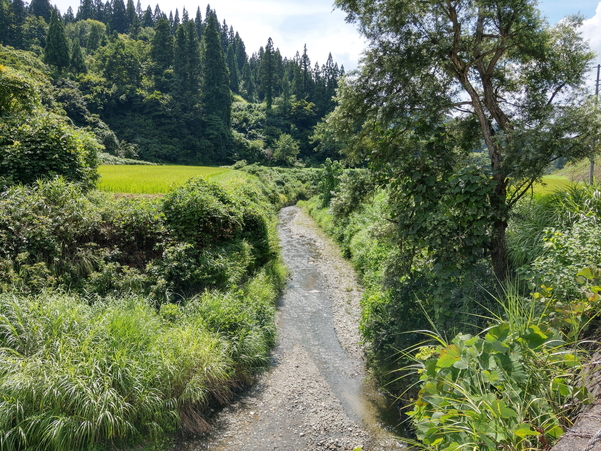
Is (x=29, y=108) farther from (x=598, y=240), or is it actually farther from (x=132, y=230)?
(x=598, y=240)

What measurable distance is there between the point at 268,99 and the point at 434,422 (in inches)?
3171

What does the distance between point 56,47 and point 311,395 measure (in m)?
69.2

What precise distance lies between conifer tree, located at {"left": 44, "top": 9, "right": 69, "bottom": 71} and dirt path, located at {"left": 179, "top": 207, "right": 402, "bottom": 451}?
6414cm

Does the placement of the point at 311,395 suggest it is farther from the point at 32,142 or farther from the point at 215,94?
the point at 215,94

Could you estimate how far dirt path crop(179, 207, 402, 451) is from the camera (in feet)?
18.6

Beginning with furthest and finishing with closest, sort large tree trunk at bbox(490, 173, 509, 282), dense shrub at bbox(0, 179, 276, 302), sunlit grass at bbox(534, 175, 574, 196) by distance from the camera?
dense shrub at bbox(0, 179, 276, 302)
sunlit grass at bbox(534, 175, 574, 196)
large tree trunk at bbox(490, 173, 509, 282)

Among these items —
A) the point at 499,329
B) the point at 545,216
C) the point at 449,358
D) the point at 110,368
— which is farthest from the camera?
the point at 545,216

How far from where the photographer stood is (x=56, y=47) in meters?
55.4

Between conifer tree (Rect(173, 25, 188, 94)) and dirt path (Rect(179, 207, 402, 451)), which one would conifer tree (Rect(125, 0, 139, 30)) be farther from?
dirt path (Rect(179, 207, 402, 451))

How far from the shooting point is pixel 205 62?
58.6 metres

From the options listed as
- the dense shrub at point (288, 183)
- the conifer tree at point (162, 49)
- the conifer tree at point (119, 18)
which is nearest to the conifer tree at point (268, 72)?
the conifer tree at point (162, 49)

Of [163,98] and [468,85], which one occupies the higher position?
[163,98]

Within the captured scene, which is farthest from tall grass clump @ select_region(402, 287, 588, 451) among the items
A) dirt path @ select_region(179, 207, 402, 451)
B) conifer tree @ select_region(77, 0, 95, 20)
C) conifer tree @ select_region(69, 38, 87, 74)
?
conifer tree @ select_region(77, 0, 95, 20)

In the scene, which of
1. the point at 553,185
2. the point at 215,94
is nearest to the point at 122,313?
the point at 553,185
